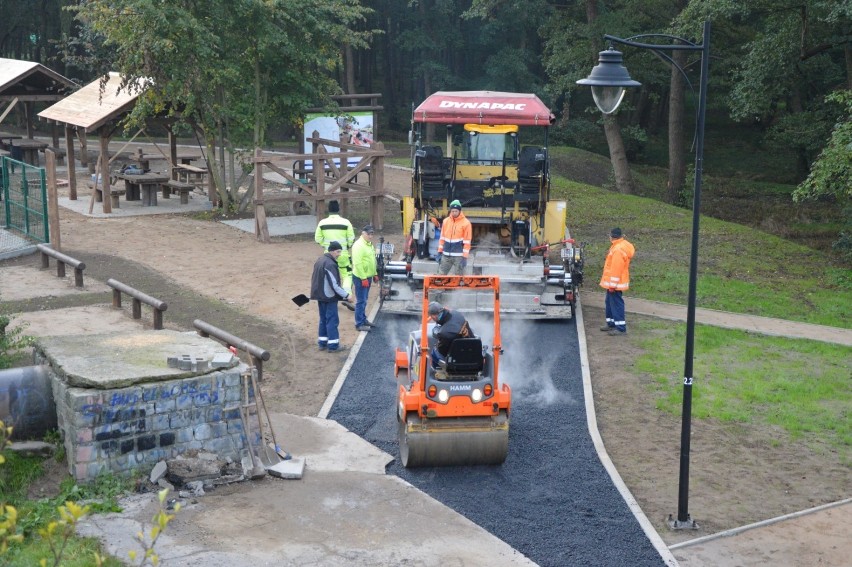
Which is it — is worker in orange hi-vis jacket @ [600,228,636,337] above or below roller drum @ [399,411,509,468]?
above

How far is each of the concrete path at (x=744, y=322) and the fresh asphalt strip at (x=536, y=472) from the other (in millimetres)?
3009

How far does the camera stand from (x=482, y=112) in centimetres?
1761

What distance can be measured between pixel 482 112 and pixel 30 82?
19490mm

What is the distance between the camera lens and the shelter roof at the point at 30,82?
30.2 m

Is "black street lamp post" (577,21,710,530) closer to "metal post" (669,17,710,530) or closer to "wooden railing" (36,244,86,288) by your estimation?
"metal post" (669,17,710,530)

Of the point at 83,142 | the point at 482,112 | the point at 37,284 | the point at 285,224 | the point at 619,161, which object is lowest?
the point at 37,284

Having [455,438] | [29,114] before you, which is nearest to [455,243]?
[455,438]

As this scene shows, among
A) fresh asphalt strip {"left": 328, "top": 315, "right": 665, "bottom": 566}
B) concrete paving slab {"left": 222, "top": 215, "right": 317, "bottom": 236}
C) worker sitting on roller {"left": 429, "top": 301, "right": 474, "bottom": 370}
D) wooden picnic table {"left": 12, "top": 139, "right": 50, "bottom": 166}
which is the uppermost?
wooden picnic table {"left": 12, "top": 139, "right": 50, "bottom": 166}

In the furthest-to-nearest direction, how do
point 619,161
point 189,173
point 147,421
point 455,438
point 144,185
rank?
point 619,161 → point 189,173 → point 144,185 → point 455,438 → point 147,421

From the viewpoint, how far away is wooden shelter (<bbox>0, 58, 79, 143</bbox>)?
3023 cm

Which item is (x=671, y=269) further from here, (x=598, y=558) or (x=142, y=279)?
(x=598, y=558)

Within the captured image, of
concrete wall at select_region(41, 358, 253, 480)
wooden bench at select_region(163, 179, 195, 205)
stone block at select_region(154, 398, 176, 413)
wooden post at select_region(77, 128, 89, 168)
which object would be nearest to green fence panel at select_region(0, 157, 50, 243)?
wooden post at select_region(77, 128, 89, 168)

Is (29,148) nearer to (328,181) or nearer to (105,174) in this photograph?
(105,174)

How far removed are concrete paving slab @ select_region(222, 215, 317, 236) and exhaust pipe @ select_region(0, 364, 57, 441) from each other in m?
13.4
